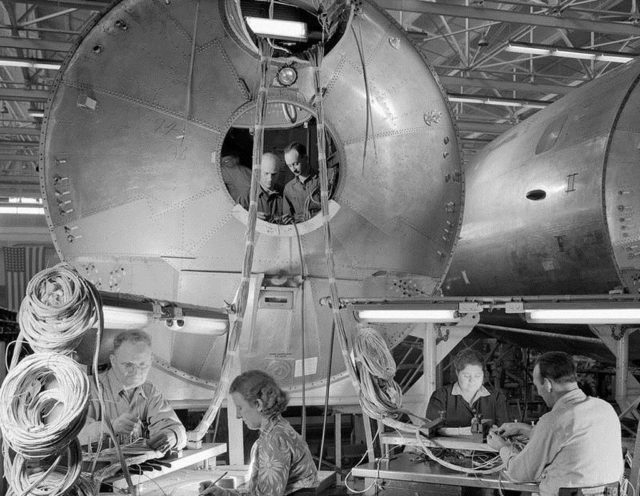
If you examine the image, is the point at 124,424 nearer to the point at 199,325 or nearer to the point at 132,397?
the point at 132,397

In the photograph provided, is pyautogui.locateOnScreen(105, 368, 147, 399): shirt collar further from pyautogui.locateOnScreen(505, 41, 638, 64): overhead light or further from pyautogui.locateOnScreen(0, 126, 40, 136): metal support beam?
pyautogui.locateOnScreen(0, 126, 40, 136): metal support beam

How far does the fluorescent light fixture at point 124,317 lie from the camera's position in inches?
141

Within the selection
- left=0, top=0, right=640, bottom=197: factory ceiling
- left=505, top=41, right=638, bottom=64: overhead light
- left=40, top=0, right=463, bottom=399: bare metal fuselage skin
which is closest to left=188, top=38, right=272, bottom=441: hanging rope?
left=40, top=0, right=463, bottom=399: bare metal fuselage skin

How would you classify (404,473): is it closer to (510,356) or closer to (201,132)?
(201,132)

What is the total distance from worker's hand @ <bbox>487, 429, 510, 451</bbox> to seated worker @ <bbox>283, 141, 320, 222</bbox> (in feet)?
7.27

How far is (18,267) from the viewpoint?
703 inches

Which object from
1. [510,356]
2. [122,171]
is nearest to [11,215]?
[510,356]

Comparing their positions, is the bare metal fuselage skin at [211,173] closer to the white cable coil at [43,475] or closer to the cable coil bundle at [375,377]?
the cable coil bundle at [375,377]

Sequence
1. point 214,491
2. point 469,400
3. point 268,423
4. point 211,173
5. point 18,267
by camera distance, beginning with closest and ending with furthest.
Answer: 1. point 214,491
2. point 268,423
3. point 211,173
4. point 469,400
5. point 18,267

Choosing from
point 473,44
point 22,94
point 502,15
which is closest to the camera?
point 502,15

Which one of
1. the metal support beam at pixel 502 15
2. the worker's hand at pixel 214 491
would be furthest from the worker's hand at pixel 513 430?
the metal support beam at pixel 502 15

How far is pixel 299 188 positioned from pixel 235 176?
1.83 ft

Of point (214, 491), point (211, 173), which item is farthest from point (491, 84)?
point (214, 491)

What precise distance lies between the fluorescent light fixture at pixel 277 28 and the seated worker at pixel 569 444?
2.46 meters
